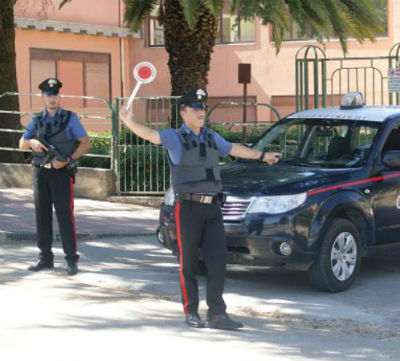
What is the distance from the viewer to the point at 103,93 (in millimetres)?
35125

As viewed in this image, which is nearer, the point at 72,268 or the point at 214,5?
the point at 72,268

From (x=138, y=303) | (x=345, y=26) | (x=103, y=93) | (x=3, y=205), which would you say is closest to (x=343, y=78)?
(x=103, y=93)

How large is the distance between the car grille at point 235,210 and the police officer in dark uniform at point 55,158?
173 cm

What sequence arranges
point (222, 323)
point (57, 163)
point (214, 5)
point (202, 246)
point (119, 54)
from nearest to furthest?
point (222, 323)
point (202, 246)
point (57, 163)
point (214, 5)
point (119, 54)

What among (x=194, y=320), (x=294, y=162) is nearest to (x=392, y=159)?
(x=294, y=162)

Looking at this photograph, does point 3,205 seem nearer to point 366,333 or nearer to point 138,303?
point 138,303

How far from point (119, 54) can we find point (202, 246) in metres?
28.0

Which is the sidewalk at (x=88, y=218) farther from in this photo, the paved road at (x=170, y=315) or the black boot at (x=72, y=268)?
the black boot at (x=72, y=268)

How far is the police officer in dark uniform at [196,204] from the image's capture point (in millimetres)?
7840

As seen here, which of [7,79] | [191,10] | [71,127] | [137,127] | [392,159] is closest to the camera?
[137,127]

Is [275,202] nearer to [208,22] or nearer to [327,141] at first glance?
[327,141]

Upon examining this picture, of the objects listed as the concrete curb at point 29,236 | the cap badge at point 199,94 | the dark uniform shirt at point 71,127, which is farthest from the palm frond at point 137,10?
the cap badge at point 199,94

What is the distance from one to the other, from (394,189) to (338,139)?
762 mm

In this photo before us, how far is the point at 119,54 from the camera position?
35.4 m
